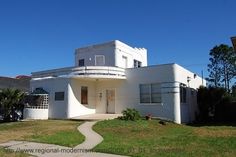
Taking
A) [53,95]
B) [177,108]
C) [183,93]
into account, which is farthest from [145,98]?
[53,95]

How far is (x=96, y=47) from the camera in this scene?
98.2 ft

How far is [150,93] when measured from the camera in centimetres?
2542

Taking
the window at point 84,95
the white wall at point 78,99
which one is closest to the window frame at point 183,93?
the white wall at point 78,99

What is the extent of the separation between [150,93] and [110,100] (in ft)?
12.5

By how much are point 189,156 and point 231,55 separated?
43.7 m

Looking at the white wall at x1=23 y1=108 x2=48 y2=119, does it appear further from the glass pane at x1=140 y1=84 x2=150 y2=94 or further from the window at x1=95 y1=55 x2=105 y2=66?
the glass pane at x1=140 y1=84 x2=150 y2=94

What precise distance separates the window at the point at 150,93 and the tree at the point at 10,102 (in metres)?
9.94

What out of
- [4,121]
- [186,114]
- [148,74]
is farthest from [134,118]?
[4,121]

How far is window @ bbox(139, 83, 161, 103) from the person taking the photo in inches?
985

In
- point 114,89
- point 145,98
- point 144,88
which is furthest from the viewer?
point 114,89

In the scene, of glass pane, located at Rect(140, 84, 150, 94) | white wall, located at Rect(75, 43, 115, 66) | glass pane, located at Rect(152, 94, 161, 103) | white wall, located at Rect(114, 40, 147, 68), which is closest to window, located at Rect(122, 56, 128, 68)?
white wall, located at Rect(114, 40, 147, 68)

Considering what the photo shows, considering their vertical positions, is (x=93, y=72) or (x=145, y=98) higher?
(x=93, y=72)

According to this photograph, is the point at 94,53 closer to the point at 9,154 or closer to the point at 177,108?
the point at 177,108

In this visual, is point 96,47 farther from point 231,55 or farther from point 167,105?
point 231,55
